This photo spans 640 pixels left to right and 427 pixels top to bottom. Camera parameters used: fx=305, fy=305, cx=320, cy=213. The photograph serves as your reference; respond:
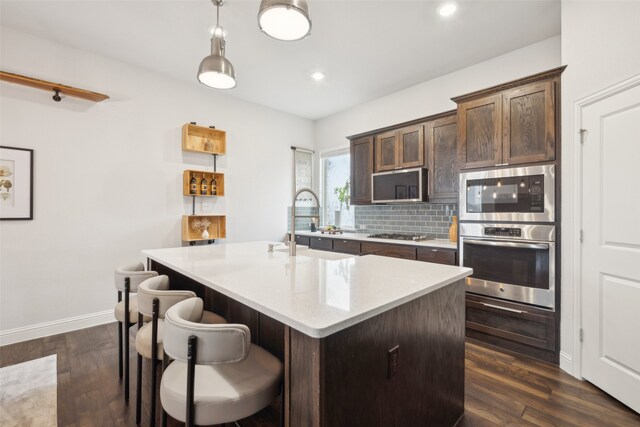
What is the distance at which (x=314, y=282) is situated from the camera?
4.72 feet

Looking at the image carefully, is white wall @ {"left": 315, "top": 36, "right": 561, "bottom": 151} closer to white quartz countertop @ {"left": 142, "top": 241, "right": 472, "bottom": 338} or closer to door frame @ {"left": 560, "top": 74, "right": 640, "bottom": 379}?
door frame @ {"left": 560, "top": 74, "right": 640, "bottom": 379}

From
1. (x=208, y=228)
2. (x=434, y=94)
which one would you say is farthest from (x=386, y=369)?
(x=434, y=94)

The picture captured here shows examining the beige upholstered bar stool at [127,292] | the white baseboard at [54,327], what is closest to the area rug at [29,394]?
the beige upholstered bar stool at [127,292]

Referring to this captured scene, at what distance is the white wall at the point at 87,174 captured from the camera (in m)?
2.92

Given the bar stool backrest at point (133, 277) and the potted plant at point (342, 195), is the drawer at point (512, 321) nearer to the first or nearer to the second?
the potted plant at point (342, 195)

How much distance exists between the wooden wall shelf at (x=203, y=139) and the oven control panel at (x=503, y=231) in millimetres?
3306

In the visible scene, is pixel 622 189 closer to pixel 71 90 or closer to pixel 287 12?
pixel 287 12

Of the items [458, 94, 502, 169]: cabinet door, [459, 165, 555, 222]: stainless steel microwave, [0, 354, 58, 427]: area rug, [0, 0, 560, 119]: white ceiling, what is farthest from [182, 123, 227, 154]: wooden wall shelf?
[459, 165, 555, 222]: stainless steel microwave

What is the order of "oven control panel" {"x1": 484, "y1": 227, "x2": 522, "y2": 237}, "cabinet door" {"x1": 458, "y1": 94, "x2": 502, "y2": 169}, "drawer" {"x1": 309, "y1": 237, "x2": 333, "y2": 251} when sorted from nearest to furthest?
1. "oven control panel" {"x1": 484, "y1": 227, "x2": 522, "y2": 237}
2. "cabinet door" {"x1": 458, "y1": 94, "x2": 502, "y2": 169}
3. "drawer" {"x1": 309, "y1": 237, "x2": 333, "y2": 251}

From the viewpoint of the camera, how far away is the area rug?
180 centimetres

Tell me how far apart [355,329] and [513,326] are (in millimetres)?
2293

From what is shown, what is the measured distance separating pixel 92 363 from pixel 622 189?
4.06m

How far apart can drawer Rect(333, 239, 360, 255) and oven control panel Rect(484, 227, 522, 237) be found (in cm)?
159

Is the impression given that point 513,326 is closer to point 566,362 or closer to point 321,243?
point 566,362
